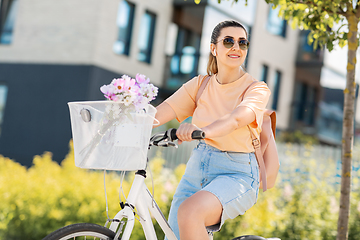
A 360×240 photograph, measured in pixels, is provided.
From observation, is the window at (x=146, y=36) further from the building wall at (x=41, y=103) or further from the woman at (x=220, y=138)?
the woman at (x=220, y=138)

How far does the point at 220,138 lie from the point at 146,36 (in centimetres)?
1190

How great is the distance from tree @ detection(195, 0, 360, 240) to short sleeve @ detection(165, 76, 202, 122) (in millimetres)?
1234

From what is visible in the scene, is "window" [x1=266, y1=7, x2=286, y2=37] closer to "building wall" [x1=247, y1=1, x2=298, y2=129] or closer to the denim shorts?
"building wall" [x1=247, y1=1, x2=298, y2=129]

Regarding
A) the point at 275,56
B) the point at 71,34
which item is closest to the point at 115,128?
the point at 71,34

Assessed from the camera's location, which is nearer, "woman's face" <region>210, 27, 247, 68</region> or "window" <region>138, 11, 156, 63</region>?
"woman's face" <region>210, 27, 247, 68</region>

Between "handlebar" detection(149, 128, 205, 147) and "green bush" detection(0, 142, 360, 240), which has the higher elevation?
"handlebar" detection(149, 128, 205, 147)

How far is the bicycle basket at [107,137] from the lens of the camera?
2.18 m

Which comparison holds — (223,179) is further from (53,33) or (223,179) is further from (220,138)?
(53,33)

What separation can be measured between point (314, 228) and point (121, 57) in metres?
8.83

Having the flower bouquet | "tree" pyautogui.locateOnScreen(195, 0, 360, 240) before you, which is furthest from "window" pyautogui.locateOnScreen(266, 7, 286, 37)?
the flower bouquet

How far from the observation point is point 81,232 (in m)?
2.25

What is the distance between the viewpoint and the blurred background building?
485 inches

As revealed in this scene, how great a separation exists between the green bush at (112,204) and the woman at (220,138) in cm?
233

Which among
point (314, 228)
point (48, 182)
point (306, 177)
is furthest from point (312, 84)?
point (48, 182)
